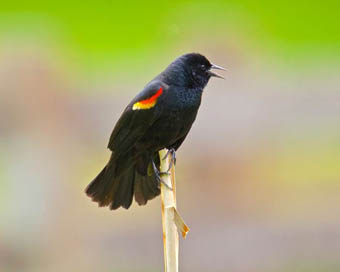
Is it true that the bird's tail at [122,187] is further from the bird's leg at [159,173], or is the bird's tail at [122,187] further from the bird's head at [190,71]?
the bird's head at [190,71]

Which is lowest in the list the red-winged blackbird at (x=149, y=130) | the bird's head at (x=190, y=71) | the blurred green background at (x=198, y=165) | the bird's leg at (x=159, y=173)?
the bird's leg at (x=159, y=173)

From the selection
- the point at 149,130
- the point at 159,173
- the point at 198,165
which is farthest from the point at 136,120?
the point at 198,165

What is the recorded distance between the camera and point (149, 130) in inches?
84.4

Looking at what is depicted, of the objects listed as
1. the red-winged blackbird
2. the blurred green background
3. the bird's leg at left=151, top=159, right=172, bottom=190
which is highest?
the blurred green background

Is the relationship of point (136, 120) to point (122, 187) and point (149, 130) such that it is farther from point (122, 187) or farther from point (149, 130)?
point (122, 187)

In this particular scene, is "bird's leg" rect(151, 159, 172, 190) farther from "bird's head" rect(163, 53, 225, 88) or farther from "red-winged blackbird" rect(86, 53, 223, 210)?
"bird's head" rect(163, 53, 225, 88)

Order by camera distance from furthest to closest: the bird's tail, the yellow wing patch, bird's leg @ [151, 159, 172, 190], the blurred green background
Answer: the blurred green background → the bird's tail → the yellow wing patch → bird's leg @ [151, 159, 172, 190]

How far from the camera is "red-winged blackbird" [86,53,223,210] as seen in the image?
6.95ft

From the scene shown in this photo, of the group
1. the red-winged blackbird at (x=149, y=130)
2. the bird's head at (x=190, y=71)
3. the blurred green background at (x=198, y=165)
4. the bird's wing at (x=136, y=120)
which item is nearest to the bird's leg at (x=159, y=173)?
the red-winged blackbird at (x=149, y=130)

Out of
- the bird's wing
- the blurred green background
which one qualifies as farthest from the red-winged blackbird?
the blurred green background

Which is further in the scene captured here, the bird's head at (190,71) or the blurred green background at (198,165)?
the blurred green background at (198,165)

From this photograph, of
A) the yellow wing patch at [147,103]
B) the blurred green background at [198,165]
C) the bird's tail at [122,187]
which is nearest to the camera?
the yellow wing patch at [147,103]

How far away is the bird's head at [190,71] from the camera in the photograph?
2197 millimetres

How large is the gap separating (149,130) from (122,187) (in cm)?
24
